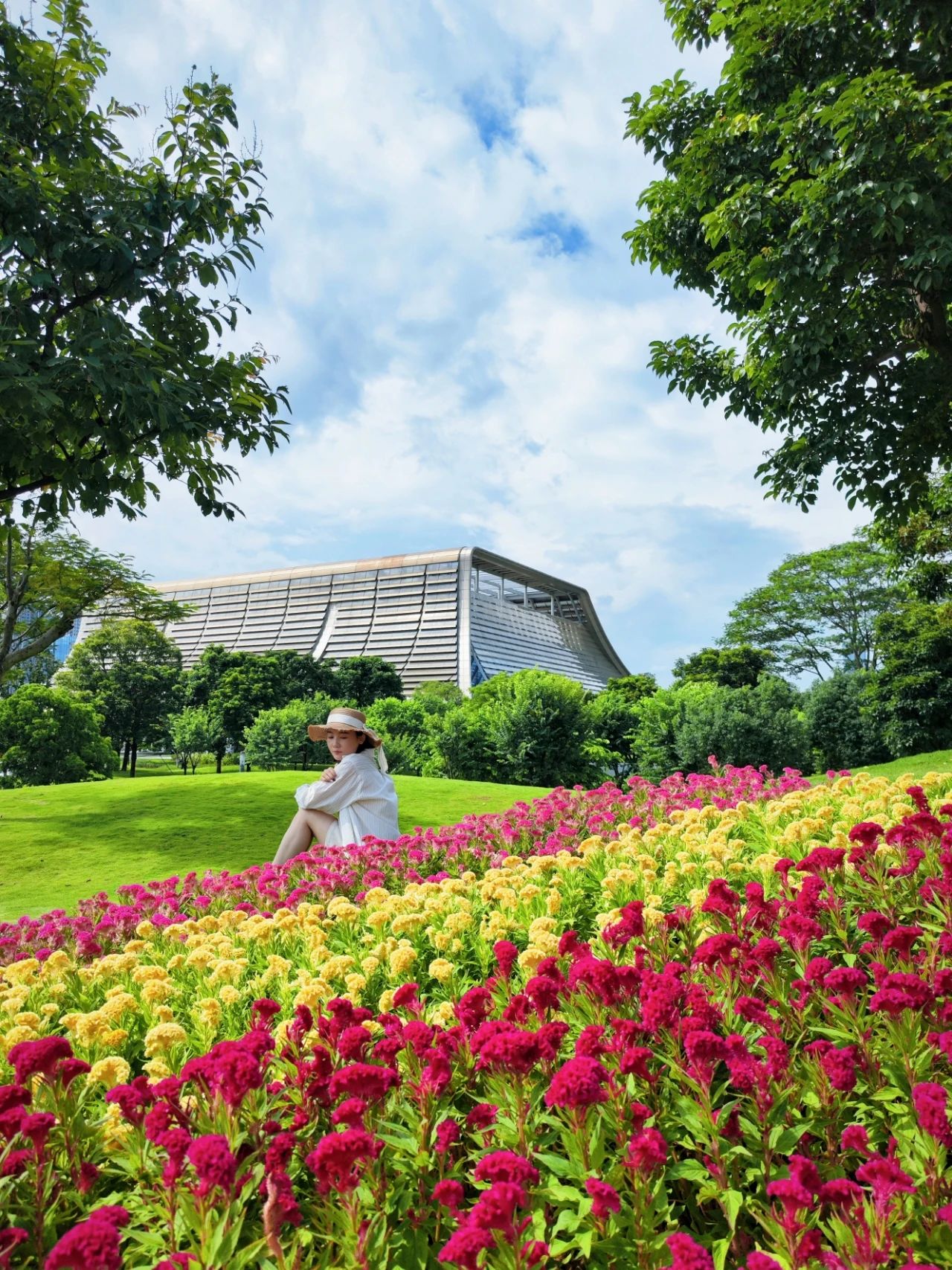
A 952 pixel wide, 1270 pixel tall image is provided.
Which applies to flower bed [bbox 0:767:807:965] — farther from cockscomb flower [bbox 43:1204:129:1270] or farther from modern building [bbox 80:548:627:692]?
modern building [bbox 80:548:627:692]

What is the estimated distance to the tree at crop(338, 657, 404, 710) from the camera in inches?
1668

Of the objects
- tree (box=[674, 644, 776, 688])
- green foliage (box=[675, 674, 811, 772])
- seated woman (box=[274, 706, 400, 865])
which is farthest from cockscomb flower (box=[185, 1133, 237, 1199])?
tree (box=[674, 644, 776, 688])

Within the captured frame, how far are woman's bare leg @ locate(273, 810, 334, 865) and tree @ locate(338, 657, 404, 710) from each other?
117 feet

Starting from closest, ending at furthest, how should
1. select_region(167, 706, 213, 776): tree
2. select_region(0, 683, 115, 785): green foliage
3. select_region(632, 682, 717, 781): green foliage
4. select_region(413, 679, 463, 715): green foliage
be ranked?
select_region(632, 682, 717, 781): green foliage
select_region(0, 683, 115, 785): green foliage
select_region(413, 679, 463, 715): green foliage
select_region(167, 706, 213, 776): tree

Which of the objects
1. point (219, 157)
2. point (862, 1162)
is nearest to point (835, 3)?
point (219, 157)

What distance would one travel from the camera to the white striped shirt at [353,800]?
6355 millimetres

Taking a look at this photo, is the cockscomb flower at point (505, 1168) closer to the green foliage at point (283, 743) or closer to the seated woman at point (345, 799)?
the seated woman at point (345, 799)

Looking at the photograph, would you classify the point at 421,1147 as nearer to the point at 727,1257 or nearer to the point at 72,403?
the point at 727,1257

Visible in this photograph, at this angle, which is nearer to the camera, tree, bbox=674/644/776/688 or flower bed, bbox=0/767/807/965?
flower bed, bbox=0/767/807/965

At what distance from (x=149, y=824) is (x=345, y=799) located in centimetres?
627

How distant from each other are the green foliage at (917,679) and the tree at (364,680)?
87.1ft

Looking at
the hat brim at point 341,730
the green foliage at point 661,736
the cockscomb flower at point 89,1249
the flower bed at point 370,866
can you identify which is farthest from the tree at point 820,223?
the green foliage at point 661,736

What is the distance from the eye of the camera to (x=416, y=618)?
207 ft

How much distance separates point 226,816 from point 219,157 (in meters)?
8.83
